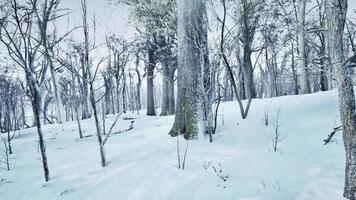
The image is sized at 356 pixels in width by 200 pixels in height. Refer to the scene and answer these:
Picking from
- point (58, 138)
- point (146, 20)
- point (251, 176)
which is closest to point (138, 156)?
point (251, 176)

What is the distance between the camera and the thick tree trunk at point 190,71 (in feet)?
20.7

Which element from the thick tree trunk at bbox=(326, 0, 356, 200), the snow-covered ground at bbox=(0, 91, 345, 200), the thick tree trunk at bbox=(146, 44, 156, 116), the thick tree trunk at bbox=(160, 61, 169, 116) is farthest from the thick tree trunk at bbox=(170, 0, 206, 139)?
the thick tree trunk at bbox=(146, 44, 156, 116)

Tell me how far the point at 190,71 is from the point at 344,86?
150 inches

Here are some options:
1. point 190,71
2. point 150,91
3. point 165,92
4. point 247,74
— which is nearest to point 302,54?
point 247,74

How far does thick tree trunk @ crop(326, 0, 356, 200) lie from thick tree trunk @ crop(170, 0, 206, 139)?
11.3 ft

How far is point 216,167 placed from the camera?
179 inches

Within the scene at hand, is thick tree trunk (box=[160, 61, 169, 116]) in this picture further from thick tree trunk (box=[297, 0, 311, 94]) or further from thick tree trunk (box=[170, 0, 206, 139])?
thick tree trunk (box=[170, 0, 206, 139])

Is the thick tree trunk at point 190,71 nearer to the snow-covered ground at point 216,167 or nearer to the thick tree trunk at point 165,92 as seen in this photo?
the snow-covered ground at point 216,167

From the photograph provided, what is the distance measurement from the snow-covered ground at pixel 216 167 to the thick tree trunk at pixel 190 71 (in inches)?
17.8

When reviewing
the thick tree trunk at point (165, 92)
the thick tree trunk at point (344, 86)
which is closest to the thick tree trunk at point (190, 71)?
the thick tree trunk at point (344, 86)

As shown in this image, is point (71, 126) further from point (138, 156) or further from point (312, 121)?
point (312, 121)

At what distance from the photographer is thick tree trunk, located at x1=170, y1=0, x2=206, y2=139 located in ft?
20.7

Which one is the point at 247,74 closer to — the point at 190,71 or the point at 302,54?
the point at 302,54

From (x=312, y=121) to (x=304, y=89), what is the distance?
7624mm
